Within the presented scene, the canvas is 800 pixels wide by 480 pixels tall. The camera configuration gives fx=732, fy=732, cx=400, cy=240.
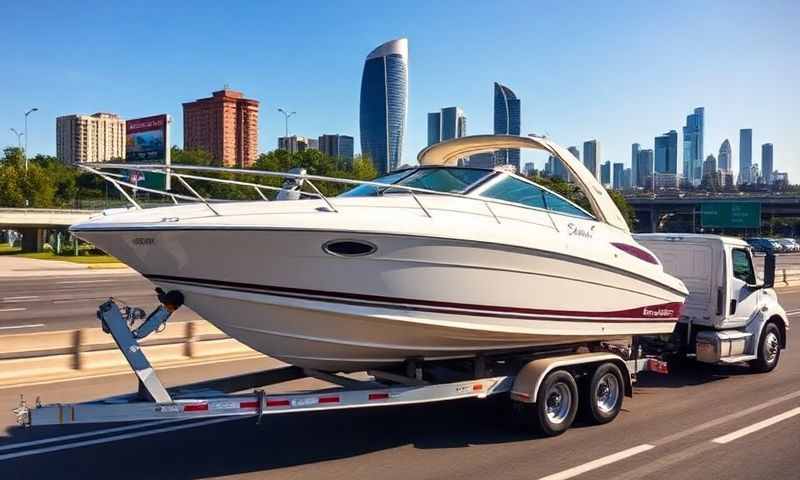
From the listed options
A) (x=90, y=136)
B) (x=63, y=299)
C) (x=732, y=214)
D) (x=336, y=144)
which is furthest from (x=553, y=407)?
(x=90, y=136)

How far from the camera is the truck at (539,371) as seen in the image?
18.6 feet

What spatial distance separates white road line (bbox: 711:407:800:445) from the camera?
6957 millimetres

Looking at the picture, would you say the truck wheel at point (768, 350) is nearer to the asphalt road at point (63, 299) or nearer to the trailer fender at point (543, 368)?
the trailer fender at point (543, 368)

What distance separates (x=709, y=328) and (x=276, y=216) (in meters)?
6.87

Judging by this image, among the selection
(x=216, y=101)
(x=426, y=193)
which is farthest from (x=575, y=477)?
(x=216, y=101)

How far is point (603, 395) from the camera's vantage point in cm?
776

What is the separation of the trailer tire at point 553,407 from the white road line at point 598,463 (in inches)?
28.9

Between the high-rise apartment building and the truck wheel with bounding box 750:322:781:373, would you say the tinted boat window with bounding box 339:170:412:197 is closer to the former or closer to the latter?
the truck wheel with bounding box 750:322:781:373

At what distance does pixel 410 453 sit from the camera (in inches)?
257

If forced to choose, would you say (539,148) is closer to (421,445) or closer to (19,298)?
(421,445)

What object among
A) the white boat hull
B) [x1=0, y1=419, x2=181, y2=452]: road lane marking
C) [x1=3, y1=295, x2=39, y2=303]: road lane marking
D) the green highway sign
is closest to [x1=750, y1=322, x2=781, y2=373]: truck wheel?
the white boat hull

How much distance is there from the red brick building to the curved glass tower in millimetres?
36146

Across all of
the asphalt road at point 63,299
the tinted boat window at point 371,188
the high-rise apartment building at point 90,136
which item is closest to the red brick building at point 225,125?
the high-rise apartment building at point 90,136

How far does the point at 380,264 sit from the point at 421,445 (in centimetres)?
192
